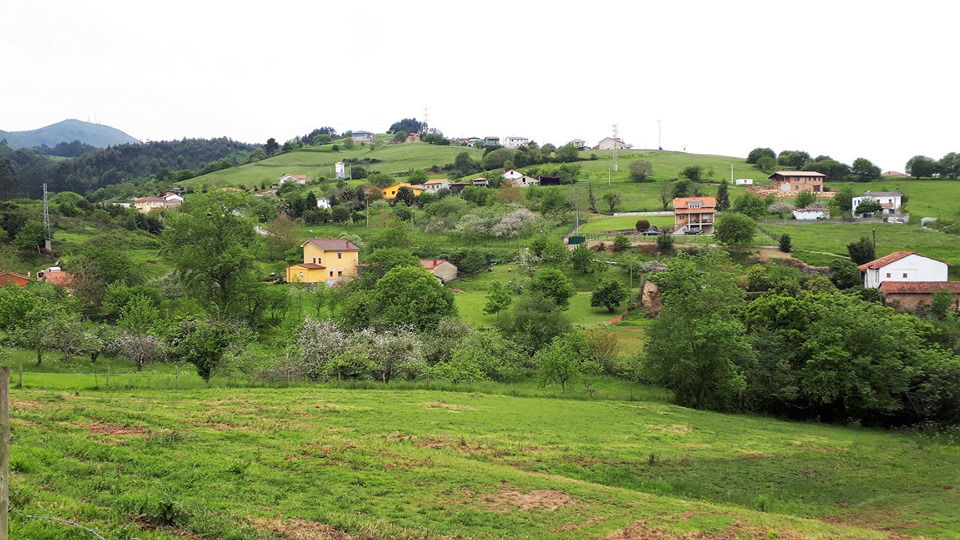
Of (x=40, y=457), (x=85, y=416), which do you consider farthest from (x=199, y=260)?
(x=40, y=457)

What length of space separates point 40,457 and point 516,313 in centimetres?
3149

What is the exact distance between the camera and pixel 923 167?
108062 mm

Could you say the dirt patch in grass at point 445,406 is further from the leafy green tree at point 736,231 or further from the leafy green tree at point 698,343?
the leafy green tree at point 736,231

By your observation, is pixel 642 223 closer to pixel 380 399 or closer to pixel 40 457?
pixel 380 399

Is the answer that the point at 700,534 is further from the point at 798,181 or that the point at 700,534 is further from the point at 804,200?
the point at 798,181

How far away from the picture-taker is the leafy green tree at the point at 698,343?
32.0m

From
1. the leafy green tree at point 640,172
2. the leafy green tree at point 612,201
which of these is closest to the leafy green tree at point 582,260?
the leafy green tree at point 612,201

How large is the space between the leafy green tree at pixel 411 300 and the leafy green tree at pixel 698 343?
14129 mm

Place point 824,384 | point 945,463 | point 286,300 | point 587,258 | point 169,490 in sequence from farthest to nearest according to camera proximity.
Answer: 1. point 587,258
2. point 286,300
3. point 824,384
4. point 945,463
5. point 169,490

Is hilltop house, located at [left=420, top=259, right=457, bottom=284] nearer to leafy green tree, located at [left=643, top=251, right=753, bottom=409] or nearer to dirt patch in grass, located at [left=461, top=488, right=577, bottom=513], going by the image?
leafy green tree, located at [left=643, top=251, right=753, bottom=409]

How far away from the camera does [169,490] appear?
12.3m

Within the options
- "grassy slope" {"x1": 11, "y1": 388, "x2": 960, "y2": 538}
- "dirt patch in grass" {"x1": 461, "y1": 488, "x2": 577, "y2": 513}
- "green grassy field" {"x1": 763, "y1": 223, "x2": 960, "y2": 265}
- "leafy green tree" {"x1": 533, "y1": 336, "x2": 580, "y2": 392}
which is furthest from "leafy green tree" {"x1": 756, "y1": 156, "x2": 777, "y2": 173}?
"dirt patch in grass" {"x1": 461, "y1": 488, "x2": 577, "y2": 513}

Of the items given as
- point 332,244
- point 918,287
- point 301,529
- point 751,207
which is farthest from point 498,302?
point 751,207

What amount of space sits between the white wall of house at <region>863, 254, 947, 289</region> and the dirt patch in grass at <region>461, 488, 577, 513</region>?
49.0 m
